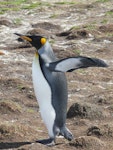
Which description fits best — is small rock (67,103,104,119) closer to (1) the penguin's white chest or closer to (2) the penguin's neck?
(1) the penguin's white chest

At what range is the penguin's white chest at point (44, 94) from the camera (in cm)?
716

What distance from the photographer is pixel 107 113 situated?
8875mm

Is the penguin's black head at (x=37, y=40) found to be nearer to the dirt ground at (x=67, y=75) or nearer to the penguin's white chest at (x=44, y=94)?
the penguin's white chest at (x=44, y=94)

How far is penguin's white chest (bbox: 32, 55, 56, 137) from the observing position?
23.5 feet

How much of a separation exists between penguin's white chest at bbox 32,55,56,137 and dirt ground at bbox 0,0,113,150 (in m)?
0.34

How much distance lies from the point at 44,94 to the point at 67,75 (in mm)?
4288

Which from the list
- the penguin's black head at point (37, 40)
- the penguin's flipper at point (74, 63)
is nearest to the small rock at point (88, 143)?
the penguin's flipper at point (74, 63)

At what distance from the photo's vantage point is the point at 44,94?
7203mm

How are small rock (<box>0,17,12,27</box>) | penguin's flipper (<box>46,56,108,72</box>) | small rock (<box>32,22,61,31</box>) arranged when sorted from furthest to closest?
small rock (<box>0,17,12,27</box>)
small rock (<box>32,22,61,31</box>)
penguin's flipper (<box>46,56,108,72</box>)

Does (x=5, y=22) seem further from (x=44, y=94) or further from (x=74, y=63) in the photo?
(x=74, y=63)

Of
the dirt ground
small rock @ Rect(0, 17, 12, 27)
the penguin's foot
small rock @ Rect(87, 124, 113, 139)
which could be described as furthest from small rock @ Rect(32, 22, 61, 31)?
the penguin's foot

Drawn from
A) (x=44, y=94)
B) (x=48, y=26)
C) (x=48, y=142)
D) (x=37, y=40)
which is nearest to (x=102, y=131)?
(x=48, y=142)

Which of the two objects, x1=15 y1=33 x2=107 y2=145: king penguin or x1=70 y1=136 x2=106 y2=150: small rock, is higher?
x1=15 y1=33 x2=107 y2=145: king penguin

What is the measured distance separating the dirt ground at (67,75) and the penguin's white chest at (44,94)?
13.2 inches
